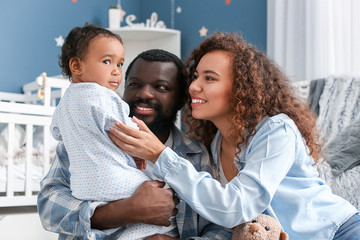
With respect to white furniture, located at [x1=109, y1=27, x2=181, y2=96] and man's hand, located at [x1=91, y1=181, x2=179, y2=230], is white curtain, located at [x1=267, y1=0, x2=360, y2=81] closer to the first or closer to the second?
white furniture, located at [x1=109, y1=27, x2=181, y2=96]

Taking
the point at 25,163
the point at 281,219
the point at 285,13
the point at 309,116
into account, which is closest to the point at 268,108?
the point at 309,116

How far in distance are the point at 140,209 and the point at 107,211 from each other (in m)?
0.08

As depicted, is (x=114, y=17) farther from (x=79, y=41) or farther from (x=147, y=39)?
(x=79, y=41)

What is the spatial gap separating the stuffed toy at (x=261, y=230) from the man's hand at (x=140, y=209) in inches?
6.9

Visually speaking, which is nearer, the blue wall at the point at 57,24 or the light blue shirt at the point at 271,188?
the light blue shirt at the point at 271,188

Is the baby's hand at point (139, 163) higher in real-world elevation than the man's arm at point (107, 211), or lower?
higher

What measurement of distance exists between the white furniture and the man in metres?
2.11

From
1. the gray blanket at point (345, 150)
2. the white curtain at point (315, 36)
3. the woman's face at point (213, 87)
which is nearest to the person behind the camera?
the woman's face at point (213, 87)

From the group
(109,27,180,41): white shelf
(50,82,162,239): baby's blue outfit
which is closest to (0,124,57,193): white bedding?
(50,82,162,239): baby's blue outfit

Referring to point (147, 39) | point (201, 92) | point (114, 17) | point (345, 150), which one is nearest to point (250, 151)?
point (201, 92)

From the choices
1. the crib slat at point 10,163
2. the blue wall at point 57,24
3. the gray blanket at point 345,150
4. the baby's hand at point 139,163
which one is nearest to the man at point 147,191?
the baby's hand at point 139,163

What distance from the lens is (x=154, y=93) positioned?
Result: 1.34 meters

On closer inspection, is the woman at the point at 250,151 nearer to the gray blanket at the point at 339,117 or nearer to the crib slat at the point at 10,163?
the gray blanket at the point at 339,117

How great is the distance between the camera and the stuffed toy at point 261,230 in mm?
1016
